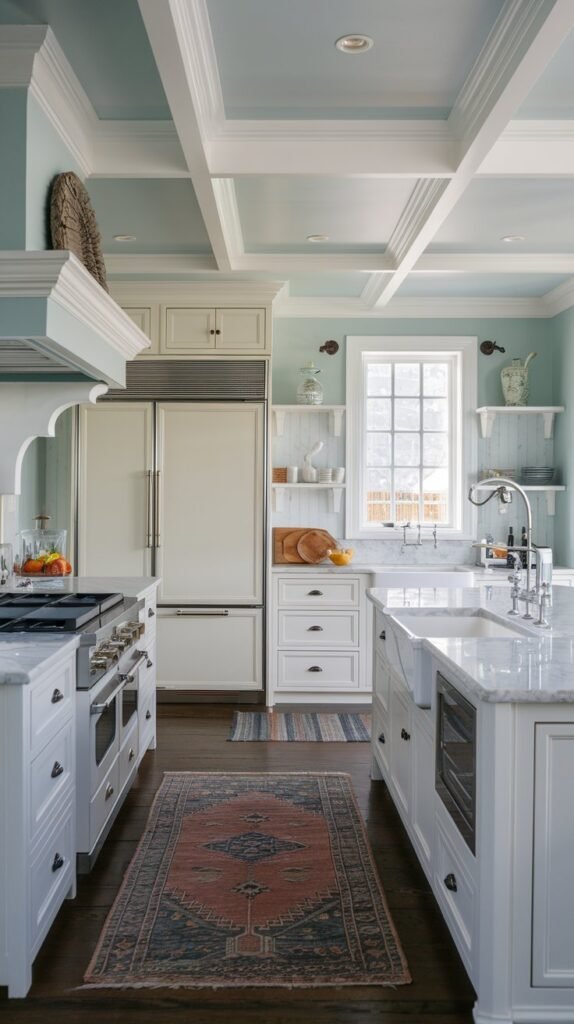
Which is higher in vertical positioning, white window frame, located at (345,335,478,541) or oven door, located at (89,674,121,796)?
white window frame, located at (345,335,478,541)

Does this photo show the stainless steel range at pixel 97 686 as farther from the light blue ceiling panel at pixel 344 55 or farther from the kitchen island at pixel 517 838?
the light blue ceiling panel at pixel 344 55

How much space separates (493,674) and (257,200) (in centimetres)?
253

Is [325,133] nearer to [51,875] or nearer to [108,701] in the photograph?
[108,701]

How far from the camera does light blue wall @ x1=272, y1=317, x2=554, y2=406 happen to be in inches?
220

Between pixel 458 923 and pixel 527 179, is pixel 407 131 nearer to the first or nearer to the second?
pixel 527 179

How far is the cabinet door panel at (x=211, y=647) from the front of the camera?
499 centimetres

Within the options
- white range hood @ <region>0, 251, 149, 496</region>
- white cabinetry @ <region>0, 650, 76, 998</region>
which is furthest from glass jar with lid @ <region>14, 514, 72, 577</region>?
white cabinetry @ <region>0, 650, 76, 998</region>

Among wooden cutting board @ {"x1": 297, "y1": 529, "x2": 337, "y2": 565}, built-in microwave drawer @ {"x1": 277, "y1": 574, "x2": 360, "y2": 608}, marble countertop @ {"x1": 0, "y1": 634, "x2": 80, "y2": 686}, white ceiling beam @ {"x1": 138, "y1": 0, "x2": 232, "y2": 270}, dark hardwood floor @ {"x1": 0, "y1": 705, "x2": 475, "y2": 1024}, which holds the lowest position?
dark hardwood floor @ {"x1": 0, "y1": 705, "x2": 475, "y2": 1024}

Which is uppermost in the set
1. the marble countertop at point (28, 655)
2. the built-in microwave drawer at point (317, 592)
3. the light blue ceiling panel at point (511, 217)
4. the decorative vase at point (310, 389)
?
the light blue ceiling panel at point (511, 217)

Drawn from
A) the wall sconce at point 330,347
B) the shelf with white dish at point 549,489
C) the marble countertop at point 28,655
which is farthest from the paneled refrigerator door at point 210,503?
the marble countertop at point 28,655

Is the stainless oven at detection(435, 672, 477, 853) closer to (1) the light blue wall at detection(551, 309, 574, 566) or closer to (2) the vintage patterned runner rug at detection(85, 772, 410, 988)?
(2) the vintage patterned runner rug at detection(85, 772, 410, 988)

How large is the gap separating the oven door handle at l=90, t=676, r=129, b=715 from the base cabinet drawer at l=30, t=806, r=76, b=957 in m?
0.30

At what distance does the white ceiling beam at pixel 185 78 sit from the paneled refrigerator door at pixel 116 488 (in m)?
1.94

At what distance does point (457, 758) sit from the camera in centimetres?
210
